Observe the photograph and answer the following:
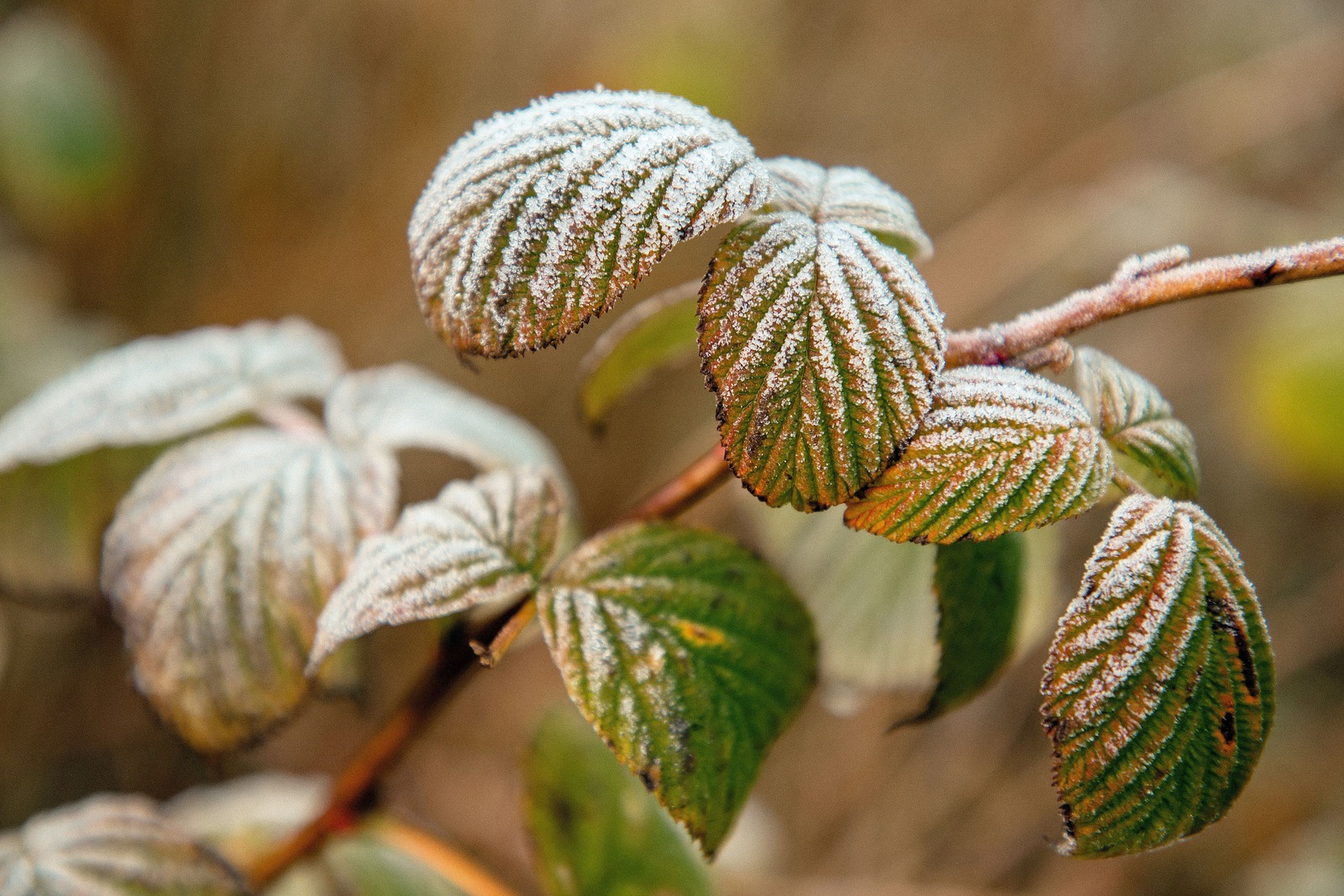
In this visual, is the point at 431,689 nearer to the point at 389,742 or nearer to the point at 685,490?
the point at 389,742

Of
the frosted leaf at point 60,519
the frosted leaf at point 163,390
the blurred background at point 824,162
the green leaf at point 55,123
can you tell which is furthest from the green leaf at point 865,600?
the green leaf at point 55,123

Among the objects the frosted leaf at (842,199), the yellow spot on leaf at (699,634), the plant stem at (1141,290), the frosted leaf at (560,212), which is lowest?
the yellow spot on leaf at (699,634)

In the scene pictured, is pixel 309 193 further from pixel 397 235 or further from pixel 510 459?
pixel 510 459

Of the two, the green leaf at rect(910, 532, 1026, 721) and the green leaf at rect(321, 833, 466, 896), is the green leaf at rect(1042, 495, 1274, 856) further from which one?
the green leaf at rect(321, 833, 466, 896)

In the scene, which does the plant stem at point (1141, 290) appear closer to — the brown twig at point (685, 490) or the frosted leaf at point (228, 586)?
the brown twig at point (685, 490)

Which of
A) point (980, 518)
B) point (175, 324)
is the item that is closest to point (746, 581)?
point (980, 518)

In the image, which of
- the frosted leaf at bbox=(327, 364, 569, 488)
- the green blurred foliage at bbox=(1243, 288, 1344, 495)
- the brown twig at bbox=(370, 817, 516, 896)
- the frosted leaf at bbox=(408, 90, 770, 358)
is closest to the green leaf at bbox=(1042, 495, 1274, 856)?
the frosted leaf at bbox=(408, 90, 770, 358)

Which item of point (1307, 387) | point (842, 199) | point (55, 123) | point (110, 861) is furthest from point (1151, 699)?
point (55, 123)
